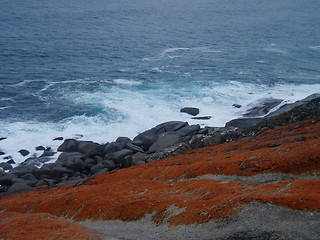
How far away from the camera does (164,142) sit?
48.4 meters

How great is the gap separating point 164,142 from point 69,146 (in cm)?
1520

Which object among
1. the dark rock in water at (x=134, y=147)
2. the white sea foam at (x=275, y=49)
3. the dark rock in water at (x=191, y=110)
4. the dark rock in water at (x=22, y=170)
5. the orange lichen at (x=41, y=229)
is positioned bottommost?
the dark rock in water at (x=22, y=170)

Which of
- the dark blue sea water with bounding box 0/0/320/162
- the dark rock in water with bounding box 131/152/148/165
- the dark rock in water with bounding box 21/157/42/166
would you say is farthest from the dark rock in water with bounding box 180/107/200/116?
the dark rock in water with bounding box 21/157/42/166

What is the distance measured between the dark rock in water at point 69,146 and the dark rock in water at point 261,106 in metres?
32.2

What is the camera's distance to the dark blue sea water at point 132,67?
2434 inches

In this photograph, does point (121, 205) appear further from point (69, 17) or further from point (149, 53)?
point (69, 17)

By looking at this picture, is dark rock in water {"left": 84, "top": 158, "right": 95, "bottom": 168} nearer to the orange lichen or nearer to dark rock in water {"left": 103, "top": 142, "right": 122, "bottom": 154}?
dark rock in water {"left": 103, "top": 142, "right": 122, "bottom": 154}

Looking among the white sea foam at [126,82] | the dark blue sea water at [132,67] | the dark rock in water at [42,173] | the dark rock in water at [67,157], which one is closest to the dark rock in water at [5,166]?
the dark blue sea water at [132,67]

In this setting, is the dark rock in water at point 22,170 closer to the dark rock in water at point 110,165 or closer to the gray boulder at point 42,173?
the gray boulder at point 42,173

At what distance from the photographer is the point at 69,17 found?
13750 centimetres

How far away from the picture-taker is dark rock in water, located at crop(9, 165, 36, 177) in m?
44.2

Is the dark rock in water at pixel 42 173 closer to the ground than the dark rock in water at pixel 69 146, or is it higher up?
closer to the ground

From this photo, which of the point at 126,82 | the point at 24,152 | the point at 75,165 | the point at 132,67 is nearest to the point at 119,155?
the point at 75,165

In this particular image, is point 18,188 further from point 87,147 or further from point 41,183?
point 87,147
